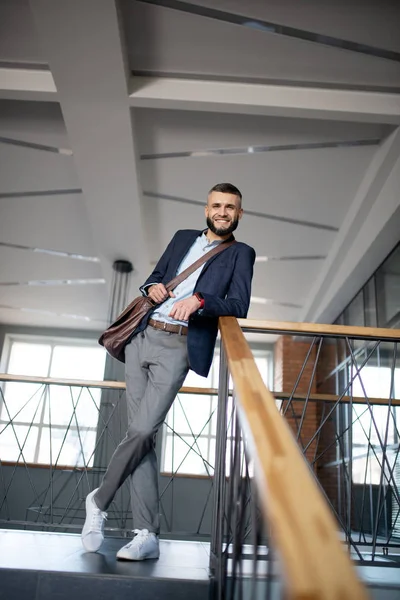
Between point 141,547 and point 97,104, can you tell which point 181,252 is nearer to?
point 141,547

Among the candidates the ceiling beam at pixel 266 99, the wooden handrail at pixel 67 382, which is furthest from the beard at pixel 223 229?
the ceiling beam at pixel 266 99

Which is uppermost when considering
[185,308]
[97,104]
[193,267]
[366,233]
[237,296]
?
[97,104]

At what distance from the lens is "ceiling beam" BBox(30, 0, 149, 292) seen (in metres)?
3.22

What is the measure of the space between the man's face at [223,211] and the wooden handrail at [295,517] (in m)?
1.16

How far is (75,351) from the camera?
11.2 metres

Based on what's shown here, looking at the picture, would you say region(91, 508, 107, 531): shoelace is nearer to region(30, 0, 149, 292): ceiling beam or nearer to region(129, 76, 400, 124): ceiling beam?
region(30, 0, 149, 292): ceiling beam

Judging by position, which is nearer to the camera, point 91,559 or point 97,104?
point 91,559

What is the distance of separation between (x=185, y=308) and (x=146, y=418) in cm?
43

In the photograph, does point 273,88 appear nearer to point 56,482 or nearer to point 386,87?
point 386,87

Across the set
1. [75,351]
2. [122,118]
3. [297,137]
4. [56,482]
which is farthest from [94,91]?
[75,351]

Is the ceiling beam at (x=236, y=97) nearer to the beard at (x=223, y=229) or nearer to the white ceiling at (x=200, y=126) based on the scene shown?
the white ceiling at (x=200, y=126)

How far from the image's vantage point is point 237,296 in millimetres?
1964

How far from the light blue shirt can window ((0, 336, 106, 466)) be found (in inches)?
305

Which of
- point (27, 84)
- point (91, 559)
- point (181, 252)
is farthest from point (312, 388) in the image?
point (91, 559)
